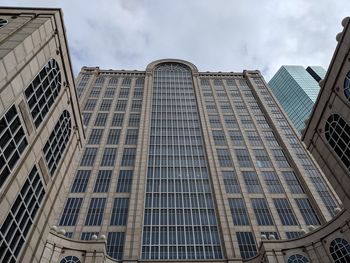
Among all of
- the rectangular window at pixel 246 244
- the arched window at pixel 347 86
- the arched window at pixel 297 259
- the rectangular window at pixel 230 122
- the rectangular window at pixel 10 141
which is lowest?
the rectangular window at pixel 10 141

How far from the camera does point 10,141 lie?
1694 centimetres

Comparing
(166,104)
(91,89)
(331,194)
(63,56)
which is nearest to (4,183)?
(63,56)

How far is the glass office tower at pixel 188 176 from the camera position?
46.9 meters

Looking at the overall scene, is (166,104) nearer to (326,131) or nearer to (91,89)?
(91,89)

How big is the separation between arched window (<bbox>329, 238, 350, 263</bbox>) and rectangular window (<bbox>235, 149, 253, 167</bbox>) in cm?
2887

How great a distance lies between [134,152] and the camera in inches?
2520

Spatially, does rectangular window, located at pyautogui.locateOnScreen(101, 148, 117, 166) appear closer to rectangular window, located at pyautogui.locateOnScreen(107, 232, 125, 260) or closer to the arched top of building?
rectangular window, located at pyautogui.locateOnScreen(107, 232, 125, 260)

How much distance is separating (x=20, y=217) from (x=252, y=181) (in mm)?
46679

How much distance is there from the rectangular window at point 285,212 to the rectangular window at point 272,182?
2184 millimetres

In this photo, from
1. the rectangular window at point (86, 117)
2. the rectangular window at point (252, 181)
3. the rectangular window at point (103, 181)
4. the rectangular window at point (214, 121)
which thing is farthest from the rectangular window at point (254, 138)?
the rectangular window at point (86, 117)

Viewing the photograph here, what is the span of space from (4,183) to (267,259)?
30.2m

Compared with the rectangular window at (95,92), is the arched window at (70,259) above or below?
below

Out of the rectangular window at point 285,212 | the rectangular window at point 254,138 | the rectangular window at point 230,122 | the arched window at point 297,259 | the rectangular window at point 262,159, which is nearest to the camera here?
the arched window at point 297,259

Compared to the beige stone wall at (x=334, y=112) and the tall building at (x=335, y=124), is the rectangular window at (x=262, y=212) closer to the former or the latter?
the tall building at (x=335, y=124)
